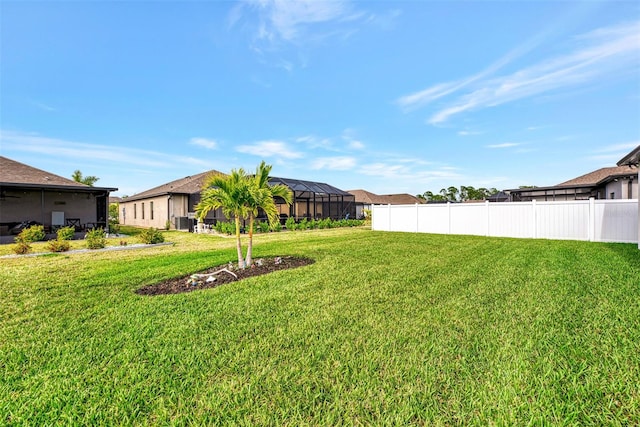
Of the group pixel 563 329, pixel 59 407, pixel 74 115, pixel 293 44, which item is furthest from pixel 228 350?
pixel 74 115

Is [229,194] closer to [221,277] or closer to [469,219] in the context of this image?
[221,277]

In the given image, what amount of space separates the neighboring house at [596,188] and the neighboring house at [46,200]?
2630 cm

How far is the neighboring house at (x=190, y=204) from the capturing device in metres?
19.3

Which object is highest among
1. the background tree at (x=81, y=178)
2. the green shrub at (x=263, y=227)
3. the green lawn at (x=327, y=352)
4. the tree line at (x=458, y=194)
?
the background tree at (x=81, y=178)

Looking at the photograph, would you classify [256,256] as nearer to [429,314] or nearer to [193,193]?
[429,314]

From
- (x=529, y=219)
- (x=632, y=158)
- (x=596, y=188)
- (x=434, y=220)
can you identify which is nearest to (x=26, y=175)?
(x=434, y=220)

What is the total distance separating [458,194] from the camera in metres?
54.9

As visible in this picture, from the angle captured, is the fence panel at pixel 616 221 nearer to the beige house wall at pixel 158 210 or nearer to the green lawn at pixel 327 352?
the green lawn at pixel 327 352

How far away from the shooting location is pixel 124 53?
11391mm

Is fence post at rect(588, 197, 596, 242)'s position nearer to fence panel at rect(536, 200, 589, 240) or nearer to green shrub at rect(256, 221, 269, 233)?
fence panel at rect(536, 200, 589, 240)

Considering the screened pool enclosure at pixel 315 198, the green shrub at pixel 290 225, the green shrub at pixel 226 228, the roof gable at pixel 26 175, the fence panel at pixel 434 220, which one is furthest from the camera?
the screened pool enclosure at pixel 315 198

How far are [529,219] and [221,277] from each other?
1303 cm

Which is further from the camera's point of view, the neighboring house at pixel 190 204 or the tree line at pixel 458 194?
the tree line at pixel 458 194

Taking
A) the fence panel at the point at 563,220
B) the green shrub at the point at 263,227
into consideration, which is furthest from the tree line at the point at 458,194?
the green shrub at the point at 263,227
